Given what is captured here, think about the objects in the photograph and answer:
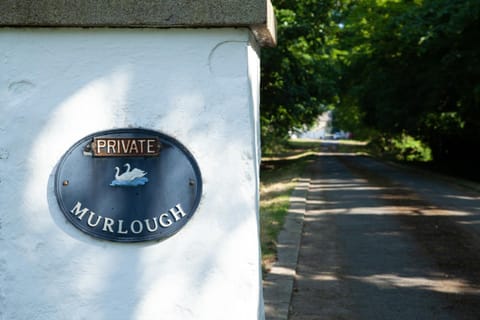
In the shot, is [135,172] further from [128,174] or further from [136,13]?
[136,13]

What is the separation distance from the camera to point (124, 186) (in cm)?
339

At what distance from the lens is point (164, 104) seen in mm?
3402

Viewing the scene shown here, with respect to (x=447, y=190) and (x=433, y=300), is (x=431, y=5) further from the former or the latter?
(x=433, y=300)

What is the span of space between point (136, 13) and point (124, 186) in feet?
2.59

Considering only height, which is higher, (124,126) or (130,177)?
(124,126)

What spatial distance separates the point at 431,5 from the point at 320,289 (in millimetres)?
16029

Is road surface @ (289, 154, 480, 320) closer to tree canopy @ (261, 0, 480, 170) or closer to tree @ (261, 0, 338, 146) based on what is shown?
tree canopy @ (261, 0, 480, 170)

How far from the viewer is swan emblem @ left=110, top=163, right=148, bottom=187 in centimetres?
339

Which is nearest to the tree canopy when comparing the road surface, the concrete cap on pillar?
the road surface

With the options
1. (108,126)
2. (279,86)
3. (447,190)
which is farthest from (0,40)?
(279,86)

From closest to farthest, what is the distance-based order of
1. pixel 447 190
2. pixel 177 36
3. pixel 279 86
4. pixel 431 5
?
1. pixel 177 36
2. pixel 447 190
3. pixel 431 5
4. pixel 279 86

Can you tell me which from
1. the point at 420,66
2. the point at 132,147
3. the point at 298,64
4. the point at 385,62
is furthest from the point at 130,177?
the point at 385,62

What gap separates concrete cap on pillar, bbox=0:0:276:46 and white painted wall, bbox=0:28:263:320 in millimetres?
70

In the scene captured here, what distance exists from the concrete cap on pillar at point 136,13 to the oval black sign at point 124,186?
51 centimetres
